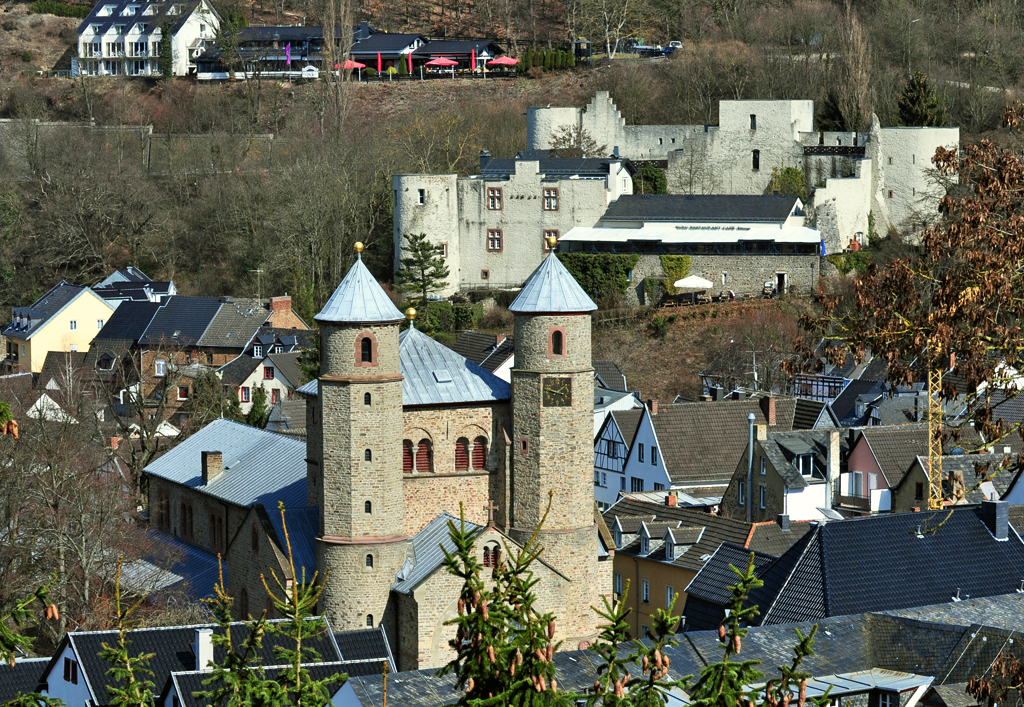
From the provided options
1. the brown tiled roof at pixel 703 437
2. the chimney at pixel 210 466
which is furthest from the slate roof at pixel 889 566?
the brown tiled roof at pixel 703 437

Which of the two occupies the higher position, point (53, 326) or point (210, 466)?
point (53, 326)

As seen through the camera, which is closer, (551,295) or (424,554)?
(424,554)

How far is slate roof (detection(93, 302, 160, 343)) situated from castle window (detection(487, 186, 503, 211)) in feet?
44.3

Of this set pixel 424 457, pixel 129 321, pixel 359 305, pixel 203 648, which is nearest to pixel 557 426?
pixel 424 457

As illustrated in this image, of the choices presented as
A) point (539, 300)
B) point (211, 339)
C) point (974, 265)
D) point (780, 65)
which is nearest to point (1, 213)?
point (211, 339)

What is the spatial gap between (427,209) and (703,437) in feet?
68.8

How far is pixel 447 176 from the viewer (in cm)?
6569

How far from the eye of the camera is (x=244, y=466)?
4125 cm

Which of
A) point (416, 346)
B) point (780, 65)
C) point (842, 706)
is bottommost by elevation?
point (842, 706)

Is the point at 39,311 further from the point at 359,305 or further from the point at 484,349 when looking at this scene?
the point at 359,305

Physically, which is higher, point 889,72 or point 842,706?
point 889,72

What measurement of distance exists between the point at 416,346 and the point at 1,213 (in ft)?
148

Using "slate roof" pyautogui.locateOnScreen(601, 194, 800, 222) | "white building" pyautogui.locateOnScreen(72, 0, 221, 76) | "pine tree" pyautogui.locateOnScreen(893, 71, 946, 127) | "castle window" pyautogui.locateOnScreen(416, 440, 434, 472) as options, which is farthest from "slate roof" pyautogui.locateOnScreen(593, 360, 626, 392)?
"white building" pyautogui.locateOnScreen(72, 0, 221, 76)

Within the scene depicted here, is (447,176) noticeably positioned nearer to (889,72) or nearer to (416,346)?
(889,72)
